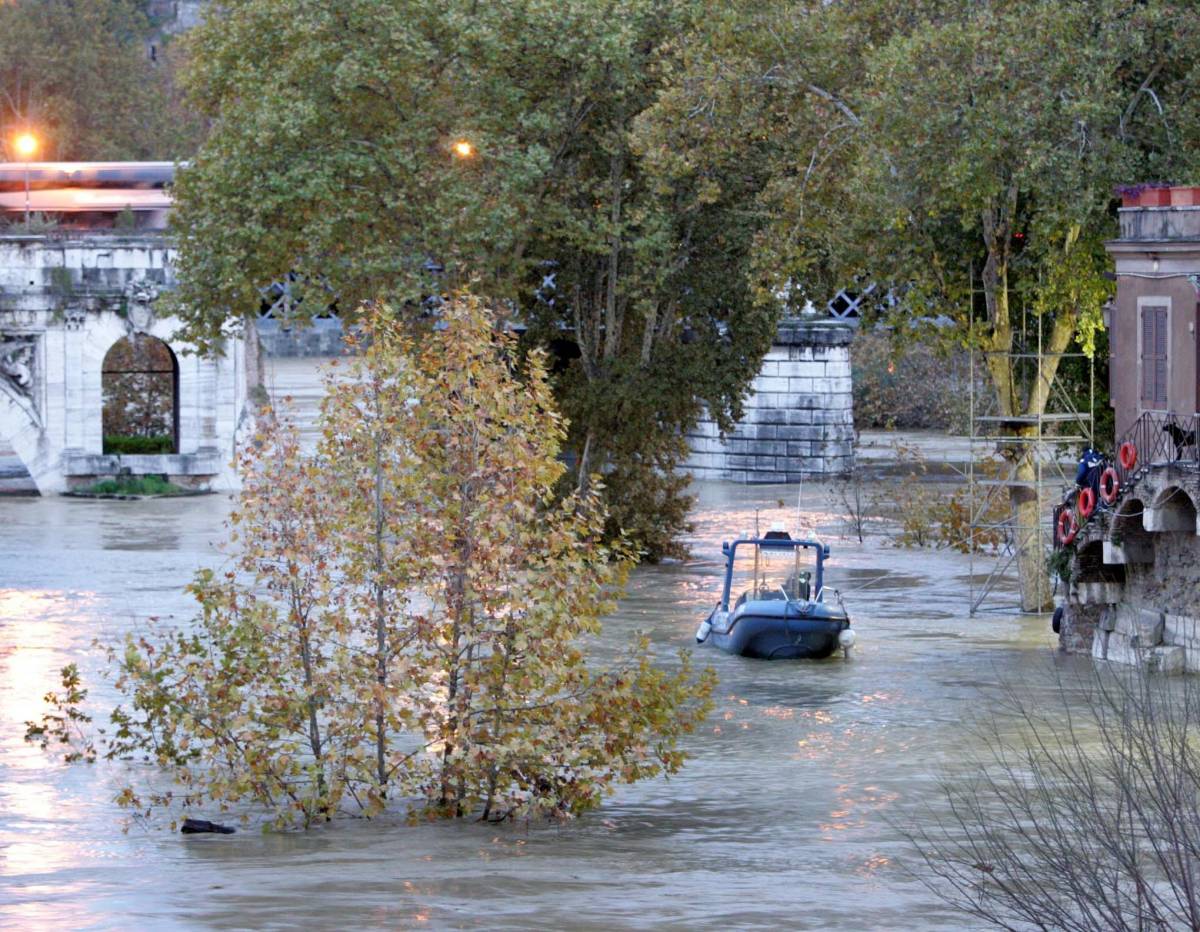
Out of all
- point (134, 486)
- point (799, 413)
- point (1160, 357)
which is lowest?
point (134, 486)

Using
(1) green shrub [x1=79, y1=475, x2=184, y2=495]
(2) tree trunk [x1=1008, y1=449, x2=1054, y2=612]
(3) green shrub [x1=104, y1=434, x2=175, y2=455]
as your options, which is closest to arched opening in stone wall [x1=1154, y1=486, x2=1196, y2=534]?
(2) tree trunk [x1=1008, y1=449, x2=1054, y2=612]

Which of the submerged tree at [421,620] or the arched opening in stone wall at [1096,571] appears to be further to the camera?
the arched opening in stone wall at [1096,571]

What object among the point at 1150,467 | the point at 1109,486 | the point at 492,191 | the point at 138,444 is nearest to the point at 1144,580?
the point at 1109,486

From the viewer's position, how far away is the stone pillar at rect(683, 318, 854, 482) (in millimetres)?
68500

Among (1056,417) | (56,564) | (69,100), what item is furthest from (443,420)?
(69,100)

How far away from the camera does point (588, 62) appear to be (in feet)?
140

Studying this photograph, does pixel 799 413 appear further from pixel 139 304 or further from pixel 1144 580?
pixel 1144 580

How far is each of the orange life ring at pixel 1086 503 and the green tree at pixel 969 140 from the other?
422 cm

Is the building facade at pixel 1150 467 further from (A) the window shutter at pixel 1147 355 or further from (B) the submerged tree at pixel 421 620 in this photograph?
(B) the submerged tree at pixel 421 620

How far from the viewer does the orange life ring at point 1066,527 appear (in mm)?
33594

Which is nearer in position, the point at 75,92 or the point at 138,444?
the point at 138,444

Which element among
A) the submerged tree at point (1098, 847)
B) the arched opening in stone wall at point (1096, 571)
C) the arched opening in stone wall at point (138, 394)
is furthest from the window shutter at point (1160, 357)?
the arched opening in stone wall at point (138, 394)

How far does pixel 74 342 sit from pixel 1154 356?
3589cm

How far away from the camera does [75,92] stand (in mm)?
90000
